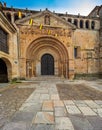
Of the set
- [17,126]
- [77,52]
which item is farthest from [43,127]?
[77,52]

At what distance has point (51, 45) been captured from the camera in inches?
643

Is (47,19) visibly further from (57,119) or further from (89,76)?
(57,119)

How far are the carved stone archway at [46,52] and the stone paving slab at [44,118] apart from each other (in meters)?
11.4

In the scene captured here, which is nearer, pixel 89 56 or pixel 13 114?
pixel 13 114

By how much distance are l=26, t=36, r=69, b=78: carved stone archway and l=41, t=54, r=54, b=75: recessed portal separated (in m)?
0.41

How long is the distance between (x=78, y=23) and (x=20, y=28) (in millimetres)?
8181

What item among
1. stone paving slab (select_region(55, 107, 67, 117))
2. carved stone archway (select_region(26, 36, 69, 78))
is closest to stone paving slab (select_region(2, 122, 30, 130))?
stone paving slab (select_region(55, 107, 67, 117))

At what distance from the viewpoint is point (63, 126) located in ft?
10.6

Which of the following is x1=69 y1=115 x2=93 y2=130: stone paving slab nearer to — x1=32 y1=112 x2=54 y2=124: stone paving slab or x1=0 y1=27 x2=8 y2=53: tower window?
x1=32 y1=112 x2=54 y2=124: stone paving slab

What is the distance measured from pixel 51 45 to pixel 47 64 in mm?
2541

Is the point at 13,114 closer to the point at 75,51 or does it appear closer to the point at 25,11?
the point at 75,51

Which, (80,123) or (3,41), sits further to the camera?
(3,41)

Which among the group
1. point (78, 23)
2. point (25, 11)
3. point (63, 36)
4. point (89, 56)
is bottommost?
point (89, 56)

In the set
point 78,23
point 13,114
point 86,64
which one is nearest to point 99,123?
point 13,114
